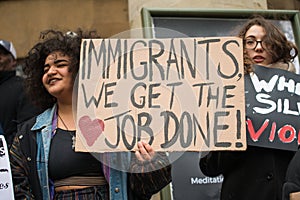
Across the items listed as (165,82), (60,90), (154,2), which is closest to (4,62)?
(154,2)

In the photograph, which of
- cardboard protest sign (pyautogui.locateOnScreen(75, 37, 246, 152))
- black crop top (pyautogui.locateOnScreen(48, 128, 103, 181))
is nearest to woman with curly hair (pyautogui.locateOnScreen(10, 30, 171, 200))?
black crop top (pyautogui.locateOnScreen(48, 128, 103, 181))

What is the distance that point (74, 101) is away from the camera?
327 centimetres

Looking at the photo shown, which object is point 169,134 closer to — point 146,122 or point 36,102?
point 146,122

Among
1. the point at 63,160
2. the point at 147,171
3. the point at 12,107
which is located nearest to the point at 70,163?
the point at 63,160

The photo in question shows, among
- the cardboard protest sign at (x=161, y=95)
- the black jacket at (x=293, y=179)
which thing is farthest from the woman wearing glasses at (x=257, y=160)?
the black jacket at (x=293, y=179)

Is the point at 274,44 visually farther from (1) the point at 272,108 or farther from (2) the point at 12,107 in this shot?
(2) the point at 12,107

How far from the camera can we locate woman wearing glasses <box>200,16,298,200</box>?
3189 mm

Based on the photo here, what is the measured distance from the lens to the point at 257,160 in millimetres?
3236

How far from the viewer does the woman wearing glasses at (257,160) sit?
3189 mm

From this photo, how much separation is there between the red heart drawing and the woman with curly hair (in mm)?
117

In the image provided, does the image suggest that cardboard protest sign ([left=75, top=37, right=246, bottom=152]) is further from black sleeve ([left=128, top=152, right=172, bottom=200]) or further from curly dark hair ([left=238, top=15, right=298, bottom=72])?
curly dark hair ([left=238, top=15, right=298, bottom=72])

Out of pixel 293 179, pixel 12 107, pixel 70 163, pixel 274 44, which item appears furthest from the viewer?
pixel 12 107

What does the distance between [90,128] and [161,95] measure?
34cm

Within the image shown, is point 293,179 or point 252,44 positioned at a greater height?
point 252,44
